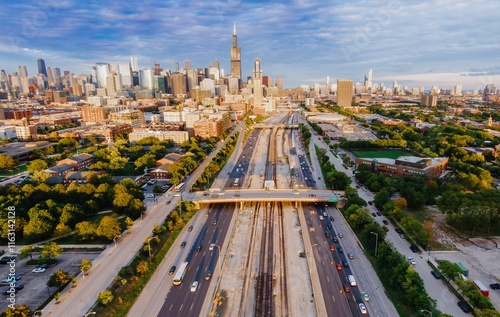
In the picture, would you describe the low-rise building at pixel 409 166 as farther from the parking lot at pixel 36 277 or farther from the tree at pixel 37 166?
the tree at pixel 37 166

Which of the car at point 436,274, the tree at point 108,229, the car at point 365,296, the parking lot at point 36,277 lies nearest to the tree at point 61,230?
the parking lot at point 36,277

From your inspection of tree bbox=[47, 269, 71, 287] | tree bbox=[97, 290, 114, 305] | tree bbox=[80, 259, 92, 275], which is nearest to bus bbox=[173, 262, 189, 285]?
tree bbox=[97, 290, 114, 305]

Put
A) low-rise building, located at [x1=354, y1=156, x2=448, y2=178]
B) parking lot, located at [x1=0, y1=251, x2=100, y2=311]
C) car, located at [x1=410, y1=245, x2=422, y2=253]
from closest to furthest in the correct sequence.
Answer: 1. parking lot, located at [x1=0, y1=251, x2=100, y2=311]
2. car, located at [x1=410, y1=245, x2=422, y2=253]
3. low-rise building, located at [x1=354, y1=156, x2=448, y2=178]

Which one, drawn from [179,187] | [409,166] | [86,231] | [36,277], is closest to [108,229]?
[86,231]

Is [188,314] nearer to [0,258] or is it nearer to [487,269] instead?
[0,258]

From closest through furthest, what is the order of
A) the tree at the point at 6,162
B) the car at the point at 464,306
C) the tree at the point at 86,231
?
the car at the point at 464,306
the tree at the point at 86,231
the tree at the point at 6,162

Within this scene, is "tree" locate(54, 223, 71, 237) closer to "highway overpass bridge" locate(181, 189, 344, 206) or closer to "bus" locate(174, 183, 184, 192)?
"highway overpass bridge" locate(181, 189, 344, 206)

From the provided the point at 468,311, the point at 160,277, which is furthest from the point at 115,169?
the point at 468,311
